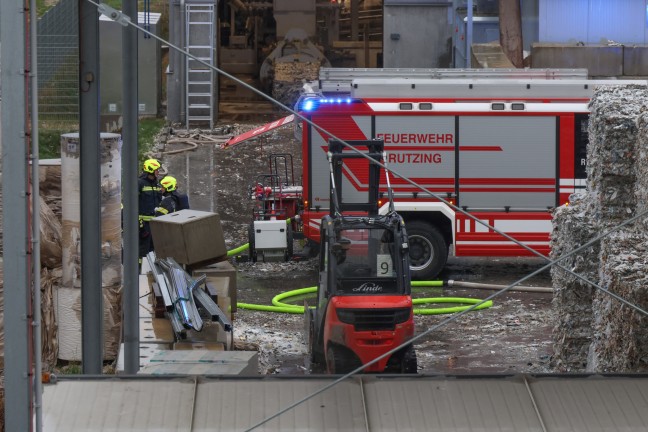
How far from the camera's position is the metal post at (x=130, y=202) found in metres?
10.4

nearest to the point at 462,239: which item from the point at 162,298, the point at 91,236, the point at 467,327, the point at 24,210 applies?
the point at 467,327

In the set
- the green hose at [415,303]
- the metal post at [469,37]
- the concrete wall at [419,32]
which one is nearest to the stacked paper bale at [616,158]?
the green hose at [415,303]

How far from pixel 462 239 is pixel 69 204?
7.23m

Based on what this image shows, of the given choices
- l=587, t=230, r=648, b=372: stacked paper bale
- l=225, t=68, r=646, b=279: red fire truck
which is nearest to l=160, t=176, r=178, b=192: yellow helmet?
l=225, t=68, r=646, b=279: red fire truck

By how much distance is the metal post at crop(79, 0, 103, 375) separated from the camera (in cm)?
938

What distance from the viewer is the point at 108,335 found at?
1238 cm

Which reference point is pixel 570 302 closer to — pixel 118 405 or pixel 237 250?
pixel 118 405

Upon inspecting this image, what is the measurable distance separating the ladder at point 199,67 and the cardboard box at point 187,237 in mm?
15671

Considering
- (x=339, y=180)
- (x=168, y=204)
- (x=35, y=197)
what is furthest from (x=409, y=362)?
(x=35, y=197)

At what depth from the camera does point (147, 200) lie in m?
16.0

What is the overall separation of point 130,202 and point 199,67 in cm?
1823

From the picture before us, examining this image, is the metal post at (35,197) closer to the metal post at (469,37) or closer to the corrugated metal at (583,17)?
the metal post at (469,37)

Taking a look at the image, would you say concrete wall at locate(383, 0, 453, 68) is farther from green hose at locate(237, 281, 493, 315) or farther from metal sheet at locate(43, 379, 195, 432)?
metal sheet at locate(43, 379, 195, 432)

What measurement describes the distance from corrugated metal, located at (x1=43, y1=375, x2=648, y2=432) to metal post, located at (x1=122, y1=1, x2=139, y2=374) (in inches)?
149
